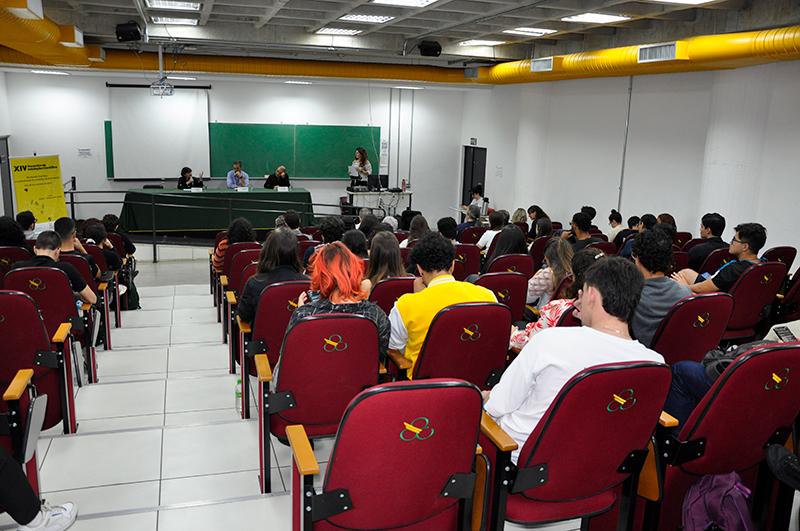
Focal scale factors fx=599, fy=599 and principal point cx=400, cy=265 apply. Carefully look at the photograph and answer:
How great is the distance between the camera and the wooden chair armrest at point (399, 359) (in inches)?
112

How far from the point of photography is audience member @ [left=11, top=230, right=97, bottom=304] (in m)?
3.96

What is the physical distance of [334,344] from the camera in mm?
2496

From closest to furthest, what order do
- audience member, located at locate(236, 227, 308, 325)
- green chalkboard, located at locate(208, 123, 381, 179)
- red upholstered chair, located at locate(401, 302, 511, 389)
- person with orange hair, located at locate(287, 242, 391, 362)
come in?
red upholstered chair, located at locate(401, 302, 511, 389)
person with orange hair, located at locate(287, 242, 391, 362)
audience member, located at locate(236, 227, 308, 325)
green chalkboard, located at locate(208, 123, 381, 179)

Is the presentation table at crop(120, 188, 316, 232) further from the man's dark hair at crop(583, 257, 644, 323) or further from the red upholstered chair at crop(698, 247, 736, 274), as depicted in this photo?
the man's dark hair at crop(583, 257, 644, 323)

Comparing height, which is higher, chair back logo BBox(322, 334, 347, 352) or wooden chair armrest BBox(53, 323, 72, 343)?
chair back logo BBox(322, 334, 347, 352)

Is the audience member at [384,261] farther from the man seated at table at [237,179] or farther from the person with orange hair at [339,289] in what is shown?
the man seated at table at [237,179]

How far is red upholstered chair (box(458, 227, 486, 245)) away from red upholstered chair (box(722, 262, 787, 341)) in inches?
130

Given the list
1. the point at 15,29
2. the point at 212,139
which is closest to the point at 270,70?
the point at 212,139

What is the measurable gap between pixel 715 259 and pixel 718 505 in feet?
12.7

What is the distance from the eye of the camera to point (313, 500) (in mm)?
1792

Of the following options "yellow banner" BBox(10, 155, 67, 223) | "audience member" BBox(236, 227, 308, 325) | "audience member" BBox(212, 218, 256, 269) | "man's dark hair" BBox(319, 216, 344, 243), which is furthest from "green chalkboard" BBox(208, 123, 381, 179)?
"audience member" BBox(236, 227, 308, 325)

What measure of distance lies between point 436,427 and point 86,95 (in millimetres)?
13122

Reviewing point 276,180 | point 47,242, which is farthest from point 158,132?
point 47,242

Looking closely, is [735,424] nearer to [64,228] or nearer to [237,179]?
[64,228]
